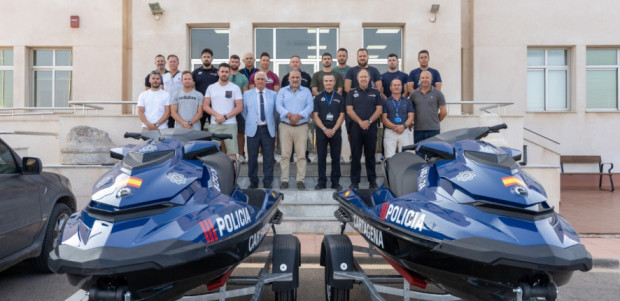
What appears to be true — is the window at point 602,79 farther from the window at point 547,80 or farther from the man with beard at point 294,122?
the man with beard at point 294,122

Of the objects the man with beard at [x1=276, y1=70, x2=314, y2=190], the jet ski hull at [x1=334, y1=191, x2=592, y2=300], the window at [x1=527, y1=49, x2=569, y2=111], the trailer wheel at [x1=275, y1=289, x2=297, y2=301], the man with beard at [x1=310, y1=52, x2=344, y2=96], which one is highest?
the window at [x1=527, y1=49, x2=569, y2=111]

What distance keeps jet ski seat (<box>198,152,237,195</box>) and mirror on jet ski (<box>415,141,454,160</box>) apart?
1.51 m

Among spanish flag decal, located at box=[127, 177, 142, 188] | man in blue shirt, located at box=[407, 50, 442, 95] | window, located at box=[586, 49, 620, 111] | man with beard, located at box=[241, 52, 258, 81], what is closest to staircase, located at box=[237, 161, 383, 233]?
man in blue shirt, located at box=[407, 50, 442, 95]

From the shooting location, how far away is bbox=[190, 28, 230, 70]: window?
1327cm

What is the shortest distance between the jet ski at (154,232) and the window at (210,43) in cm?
1074

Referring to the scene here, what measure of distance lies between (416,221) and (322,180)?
5066 millimetres

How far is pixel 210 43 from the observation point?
524 inches

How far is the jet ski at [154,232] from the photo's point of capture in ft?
7.70

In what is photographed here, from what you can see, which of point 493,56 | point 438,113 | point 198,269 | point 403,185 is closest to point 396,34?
point 493,56

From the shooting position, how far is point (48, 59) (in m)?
15.0

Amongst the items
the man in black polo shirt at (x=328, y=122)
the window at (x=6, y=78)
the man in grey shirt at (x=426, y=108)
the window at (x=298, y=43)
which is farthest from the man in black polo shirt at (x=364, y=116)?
the window at (x=6, y=78)

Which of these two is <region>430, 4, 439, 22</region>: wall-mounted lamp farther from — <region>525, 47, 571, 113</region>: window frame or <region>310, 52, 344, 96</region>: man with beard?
<region>310, 52, 344, 96</region>: man with beard

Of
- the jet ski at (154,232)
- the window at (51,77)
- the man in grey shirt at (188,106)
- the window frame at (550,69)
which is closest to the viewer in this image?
the jet ski at (154,232)

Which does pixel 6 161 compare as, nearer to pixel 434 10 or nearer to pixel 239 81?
pixel 239 81
